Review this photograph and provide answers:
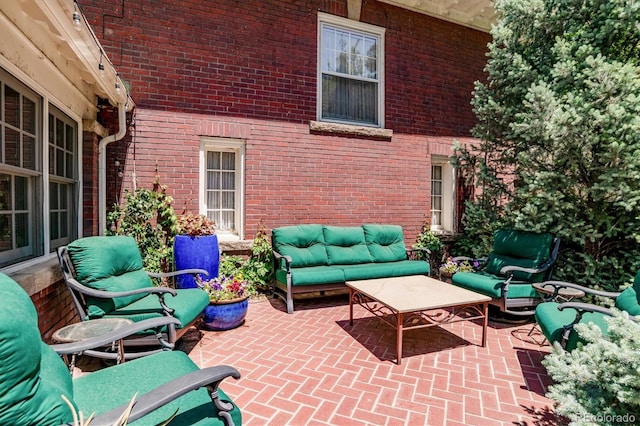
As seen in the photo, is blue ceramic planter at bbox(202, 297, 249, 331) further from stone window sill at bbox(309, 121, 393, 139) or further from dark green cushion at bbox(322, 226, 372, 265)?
stone window sill at bbox(309, 121, 393, 139)

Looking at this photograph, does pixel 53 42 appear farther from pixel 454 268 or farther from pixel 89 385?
pixel 454 268

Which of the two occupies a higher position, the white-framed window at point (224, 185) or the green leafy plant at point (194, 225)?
the white-framed window at point (224, 185)

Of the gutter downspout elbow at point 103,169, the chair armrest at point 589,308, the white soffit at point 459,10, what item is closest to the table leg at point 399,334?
the chair armrest at point 589,308

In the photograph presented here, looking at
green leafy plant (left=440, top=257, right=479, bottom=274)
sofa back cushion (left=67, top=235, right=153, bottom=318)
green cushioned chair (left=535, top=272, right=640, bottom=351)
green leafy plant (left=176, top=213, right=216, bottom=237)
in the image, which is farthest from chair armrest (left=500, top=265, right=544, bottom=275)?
sofa back cushion (left=67, top=235, right=153, bottom=318)

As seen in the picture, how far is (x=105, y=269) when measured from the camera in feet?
9.86

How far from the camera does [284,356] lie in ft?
10.5

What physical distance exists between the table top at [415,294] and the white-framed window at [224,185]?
2.41 m

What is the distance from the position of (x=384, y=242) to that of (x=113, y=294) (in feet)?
13.1

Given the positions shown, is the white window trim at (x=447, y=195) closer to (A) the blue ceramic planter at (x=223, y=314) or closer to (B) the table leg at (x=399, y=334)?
(B) the table leg at (x=399, y=334)

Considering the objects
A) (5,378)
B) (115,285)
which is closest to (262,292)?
(115,285)

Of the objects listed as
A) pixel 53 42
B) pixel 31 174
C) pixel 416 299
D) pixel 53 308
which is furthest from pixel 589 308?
pixel 53 42

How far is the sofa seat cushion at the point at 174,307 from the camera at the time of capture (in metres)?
2.88

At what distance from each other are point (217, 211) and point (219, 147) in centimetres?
101

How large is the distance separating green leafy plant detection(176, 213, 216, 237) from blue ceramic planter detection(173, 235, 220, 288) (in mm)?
97
